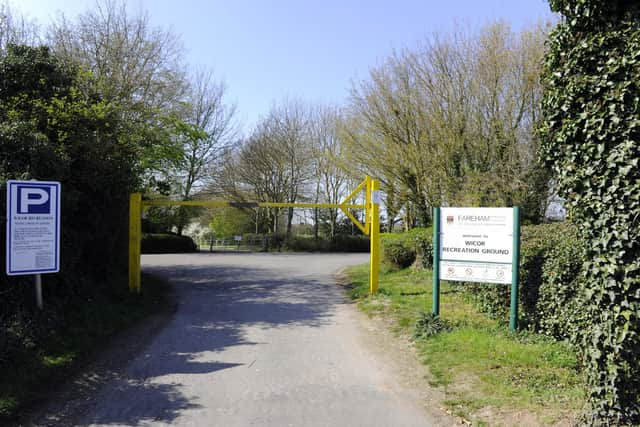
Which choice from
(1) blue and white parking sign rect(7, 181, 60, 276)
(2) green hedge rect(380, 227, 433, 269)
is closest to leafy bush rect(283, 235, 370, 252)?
(2) green hedge rect(380, 227, 433, 269)

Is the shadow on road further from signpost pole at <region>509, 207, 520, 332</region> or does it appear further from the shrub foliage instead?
the shrub foliage

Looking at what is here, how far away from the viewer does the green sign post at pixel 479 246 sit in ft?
22.1

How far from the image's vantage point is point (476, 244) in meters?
7.18

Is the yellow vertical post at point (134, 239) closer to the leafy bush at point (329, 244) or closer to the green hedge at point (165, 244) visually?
the green hedge at point (165, 244)

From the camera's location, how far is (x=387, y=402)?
4.76 metres

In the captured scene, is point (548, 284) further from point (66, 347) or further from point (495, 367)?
point (66, 347)

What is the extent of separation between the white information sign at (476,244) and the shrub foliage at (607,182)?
2.42m

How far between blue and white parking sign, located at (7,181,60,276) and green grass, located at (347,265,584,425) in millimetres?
5351

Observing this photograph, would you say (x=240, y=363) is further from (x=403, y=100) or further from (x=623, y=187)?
(x=403, y=100)

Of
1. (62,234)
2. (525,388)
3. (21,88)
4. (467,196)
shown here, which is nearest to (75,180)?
(62,234)

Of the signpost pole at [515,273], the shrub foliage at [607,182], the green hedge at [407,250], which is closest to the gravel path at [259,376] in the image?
the shrub foliage at [607,182]

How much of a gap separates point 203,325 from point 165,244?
72.6 ft

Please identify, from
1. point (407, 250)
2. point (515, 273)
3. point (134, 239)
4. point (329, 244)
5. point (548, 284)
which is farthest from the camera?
point (329, 244)

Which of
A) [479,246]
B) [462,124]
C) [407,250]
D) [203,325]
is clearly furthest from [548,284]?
[462,124]
